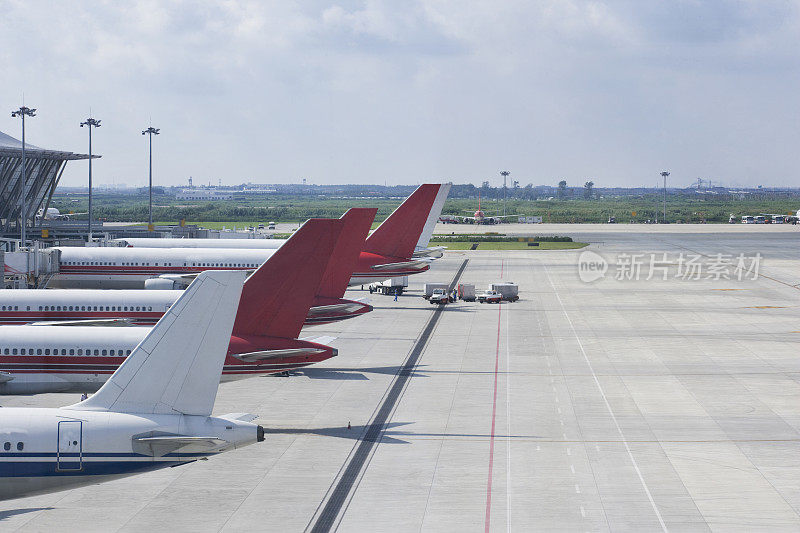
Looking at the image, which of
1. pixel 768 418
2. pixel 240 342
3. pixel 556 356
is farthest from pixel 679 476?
pixel 556 356

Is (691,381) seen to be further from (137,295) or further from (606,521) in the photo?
(137,295)

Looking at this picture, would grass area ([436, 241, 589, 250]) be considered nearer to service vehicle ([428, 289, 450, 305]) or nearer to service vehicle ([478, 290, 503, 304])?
service vehicle ([478, 290, 503, 304])

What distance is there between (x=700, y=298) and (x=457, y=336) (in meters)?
32.8

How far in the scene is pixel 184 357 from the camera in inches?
965

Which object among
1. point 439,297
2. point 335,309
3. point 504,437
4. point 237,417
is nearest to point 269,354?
point 504,437

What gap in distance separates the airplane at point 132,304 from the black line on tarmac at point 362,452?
191 inches

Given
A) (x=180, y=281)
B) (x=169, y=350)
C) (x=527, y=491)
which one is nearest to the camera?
(x=169, y=350)

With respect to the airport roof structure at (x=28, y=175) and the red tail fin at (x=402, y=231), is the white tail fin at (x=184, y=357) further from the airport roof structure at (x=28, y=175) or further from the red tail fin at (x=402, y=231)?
the airport roof structure at (x=28, y=175)

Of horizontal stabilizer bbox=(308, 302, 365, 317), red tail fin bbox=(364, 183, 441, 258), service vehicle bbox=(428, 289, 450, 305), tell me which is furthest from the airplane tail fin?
horizontal stabilizer bbox=(308, 302, 365, 317)

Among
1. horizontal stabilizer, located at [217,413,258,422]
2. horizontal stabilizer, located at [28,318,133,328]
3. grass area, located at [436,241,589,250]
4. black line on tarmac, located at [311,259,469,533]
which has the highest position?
horizontal stabilizer, located at [217,413,258,422]

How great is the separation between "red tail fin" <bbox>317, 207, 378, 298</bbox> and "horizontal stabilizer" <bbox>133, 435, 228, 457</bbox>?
2403 cm

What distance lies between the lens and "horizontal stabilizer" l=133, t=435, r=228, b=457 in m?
24.1

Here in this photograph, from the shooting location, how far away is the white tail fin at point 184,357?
24.4 m

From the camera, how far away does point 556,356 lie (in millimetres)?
58406
